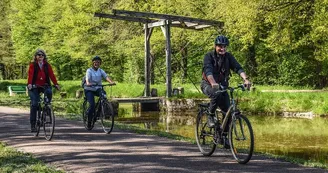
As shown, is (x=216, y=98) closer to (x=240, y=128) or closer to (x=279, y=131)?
(x=240, y=128)

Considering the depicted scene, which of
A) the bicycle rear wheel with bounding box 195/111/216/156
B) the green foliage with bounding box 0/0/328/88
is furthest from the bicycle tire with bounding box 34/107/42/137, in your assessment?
the green foliage with bounding box 0/0/328/88

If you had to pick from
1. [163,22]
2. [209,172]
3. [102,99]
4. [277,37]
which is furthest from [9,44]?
[209,172]

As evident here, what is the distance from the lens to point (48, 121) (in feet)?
35.8

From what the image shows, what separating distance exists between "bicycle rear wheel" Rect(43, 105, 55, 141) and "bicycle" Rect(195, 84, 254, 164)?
3349mm

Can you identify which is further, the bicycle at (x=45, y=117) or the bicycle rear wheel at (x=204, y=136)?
the bicycle at (x=45, y=117)

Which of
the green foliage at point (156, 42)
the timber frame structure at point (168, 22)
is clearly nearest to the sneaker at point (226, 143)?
the timber frame structure at point (168, 22)

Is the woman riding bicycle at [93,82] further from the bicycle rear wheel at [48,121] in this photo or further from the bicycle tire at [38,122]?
the bicycle rear wheel at [48,121]

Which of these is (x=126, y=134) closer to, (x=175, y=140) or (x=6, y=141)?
(x=175, y=140)

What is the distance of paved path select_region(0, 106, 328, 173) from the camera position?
738 centimetres

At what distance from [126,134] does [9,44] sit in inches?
1921

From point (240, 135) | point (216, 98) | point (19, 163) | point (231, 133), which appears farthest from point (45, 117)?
point (240, 135)

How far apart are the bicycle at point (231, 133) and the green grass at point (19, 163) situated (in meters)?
2.53

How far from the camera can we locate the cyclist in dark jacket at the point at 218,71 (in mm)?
7898

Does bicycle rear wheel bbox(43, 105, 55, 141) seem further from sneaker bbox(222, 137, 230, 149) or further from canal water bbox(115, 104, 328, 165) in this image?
canal water bbox(115, 104, 328, 165)
